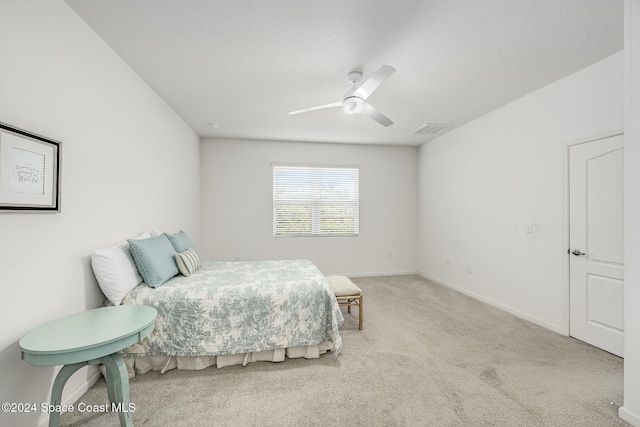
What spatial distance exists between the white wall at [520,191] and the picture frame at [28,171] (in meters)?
4.27

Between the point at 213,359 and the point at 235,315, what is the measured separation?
44 centimetres

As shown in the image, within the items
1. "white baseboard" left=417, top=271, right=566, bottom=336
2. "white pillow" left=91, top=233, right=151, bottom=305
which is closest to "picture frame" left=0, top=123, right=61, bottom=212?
"white pillow" left=91, top=233, right=151, bottom=305

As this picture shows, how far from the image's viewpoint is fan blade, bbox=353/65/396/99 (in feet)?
6.60

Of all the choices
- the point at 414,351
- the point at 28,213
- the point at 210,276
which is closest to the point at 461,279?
the point at 414,351

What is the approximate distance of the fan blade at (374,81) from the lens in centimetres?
201

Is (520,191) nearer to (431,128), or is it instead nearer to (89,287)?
(431,128)

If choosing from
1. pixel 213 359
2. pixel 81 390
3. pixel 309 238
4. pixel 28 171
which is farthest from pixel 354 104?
pixel 309 238

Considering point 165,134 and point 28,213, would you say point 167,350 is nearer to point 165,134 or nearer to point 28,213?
point 28,213

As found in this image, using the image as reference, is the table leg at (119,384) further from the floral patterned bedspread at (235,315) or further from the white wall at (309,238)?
the white wall at (309,238)

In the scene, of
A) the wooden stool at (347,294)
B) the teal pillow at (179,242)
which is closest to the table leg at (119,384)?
the teal pillow at (179,242)

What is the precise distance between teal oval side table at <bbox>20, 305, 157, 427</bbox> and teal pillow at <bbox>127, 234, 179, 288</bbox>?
57 cm

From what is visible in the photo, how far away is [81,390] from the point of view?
1.80 m

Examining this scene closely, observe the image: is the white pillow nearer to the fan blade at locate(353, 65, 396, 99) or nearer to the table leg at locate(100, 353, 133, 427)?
the table leg at locate(100, 353, 133, 427)

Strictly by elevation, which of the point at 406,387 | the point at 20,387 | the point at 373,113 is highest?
the point at 373,113
